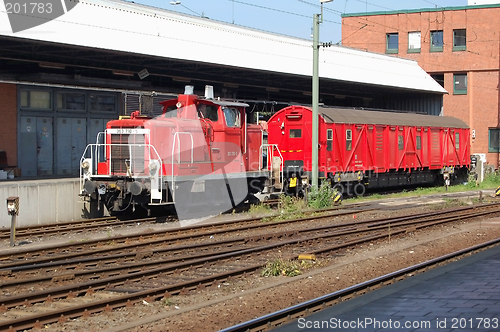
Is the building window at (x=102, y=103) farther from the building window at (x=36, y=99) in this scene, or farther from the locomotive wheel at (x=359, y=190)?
the locomotive wheel at (x=359, y=190)

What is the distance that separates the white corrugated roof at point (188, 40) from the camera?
19.1 m

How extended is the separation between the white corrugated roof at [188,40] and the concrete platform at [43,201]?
4.49 meters

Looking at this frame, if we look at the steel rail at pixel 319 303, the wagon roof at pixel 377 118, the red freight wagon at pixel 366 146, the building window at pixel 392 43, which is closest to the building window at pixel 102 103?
the red freight wagon at pixel 366 146

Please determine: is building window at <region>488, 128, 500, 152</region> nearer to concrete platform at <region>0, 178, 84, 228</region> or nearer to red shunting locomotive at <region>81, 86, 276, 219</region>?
red shunting locomotive at <region>81, 86, 276, 219</region>

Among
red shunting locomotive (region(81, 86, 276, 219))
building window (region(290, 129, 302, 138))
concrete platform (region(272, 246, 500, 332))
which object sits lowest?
concrete platform (region(272, 246, 500, 332))

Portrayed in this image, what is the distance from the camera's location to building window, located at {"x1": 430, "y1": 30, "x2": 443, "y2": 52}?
151 ft

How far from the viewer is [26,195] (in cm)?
1625

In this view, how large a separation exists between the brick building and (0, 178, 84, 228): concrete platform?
3430cm

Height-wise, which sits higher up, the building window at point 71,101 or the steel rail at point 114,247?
the building window at point 71,101

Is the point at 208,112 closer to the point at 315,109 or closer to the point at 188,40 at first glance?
the point at 315,109

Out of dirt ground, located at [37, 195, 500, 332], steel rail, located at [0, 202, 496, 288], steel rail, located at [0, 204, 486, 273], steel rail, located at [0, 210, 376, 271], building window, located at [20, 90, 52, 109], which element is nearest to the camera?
dirt ground, located at [37, 195, 500, 332]

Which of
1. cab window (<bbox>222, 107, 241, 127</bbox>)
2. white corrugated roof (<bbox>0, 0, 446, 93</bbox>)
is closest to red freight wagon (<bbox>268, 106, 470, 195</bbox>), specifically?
white corrugated roof (<bbox>0, 0, 446, 93</bbox>)

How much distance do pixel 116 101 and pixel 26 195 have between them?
10.0 meters

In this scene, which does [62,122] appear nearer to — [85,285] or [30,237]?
[30,237]
